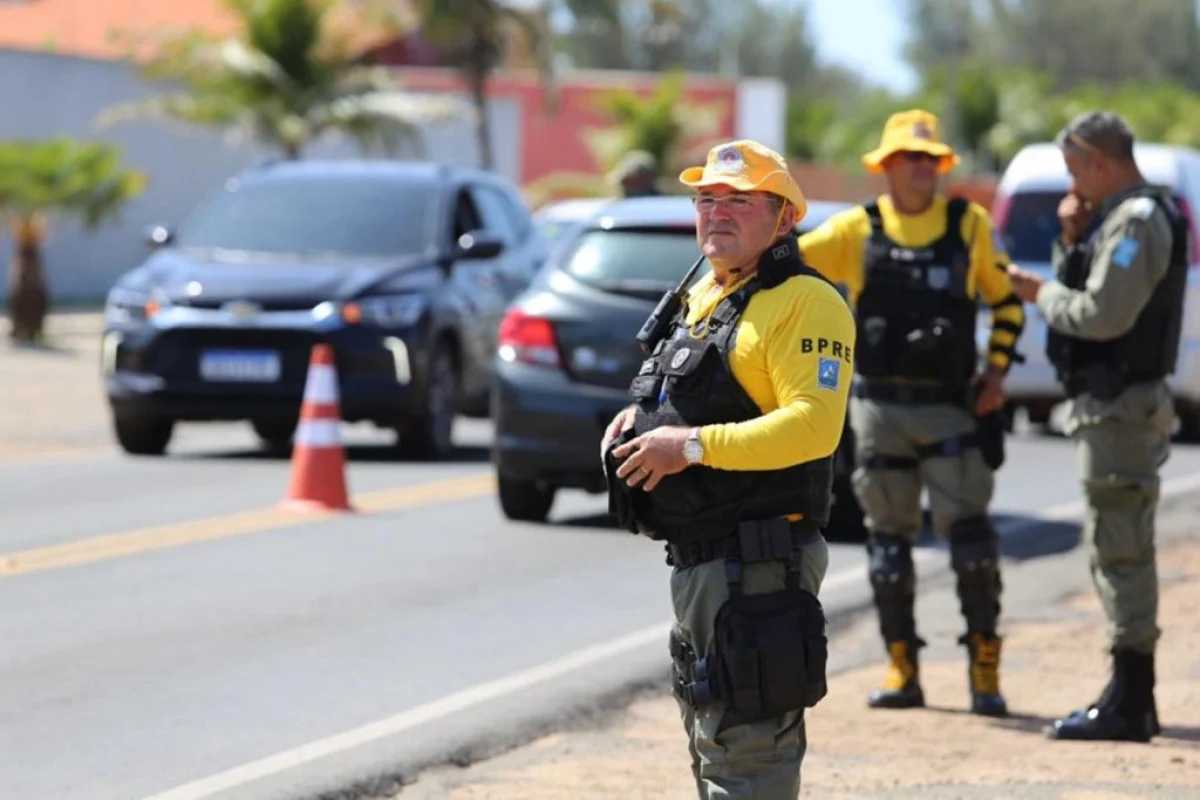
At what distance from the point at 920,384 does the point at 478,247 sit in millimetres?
8125

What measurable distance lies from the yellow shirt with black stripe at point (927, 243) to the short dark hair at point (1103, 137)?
2.42ft

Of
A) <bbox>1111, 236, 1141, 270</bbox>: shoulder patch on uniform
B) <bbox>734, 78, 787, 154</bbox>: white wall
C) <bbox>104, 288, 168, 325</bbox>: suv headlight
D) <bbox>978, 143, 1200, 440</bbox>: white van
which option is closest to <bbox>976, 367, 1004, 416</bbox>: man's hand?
<bbox>1111, 236, 1141, 270</bbox>: shoulder patch on uniform

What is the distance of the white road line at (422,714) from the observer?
6973 mm

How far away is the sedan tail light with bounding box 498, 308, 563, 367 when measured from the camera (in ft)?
41.2

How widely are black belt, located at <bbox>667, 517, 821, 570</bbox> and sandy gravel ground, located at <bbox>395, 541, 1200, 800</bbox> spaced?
181cm

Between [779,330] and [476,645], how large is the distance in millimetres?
4461

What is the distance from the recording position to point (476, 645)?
9.46 m

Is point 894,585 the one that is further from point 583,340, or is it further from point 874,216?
point 583,340

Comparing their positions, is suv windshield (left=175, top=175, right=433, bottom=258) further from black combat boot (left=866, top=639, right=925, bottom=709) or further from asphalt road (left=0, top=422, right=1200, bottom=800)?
black combat boot (left=866, top=639, right=925, bottom=709)

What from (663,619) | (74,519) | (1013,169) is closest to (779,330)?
(663,619)

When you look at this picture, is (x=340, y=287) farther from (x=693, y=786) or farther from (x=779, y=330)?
(x=779, y=330)

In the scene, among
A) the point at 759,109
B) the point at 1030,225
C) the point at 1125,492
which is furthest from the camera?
the point at 759,109

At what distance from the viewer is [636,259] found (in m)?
12.5

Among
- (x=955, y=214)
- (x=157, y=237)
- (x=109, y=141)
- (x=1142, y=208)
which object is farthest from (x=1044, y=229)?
(x=109, y=141)
